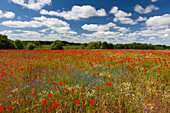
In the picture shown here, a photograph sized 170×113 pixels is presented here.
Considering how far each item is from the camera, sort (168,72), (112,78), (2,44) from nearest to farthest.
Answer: (112,78) < (168,72) < (2,44)

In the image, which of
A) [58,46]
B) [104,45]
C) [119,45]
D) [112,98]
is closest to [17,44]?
[58,46]

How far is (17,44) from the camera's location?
4188 centimetres

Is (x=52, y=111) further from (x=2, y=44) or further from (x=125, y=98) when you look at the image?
(x=2, y=44)

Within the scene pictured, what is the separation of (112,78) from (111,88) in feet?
2.63

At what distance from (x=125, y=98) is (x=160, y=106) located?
0.83 metres

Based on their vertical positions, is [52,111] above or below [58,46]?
below

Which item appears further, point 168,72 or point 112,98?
point 168,72

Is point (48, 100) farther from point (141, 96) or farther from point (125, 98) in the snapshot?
point (141, 96)

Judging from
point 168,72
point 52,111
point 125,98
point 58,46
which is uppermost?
point 58,46

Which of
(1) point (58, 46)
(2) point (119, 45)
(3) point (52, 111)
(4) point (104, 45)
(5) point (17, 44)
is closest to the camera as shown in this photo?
(3) point (52, 111)

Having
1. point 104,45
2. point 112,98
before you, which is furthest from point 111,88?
point 104,45

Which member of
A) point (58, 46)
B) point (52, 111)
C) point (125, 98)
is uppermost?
point (58, 46)

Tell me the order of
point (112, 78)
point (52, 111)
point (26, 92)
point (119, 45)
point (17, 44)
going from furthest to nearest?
point (119, 45) → point (17, 44) → point (112, 78) → point (26, 92) → point (52, 111)

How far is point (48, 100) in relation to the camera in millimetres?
2646
